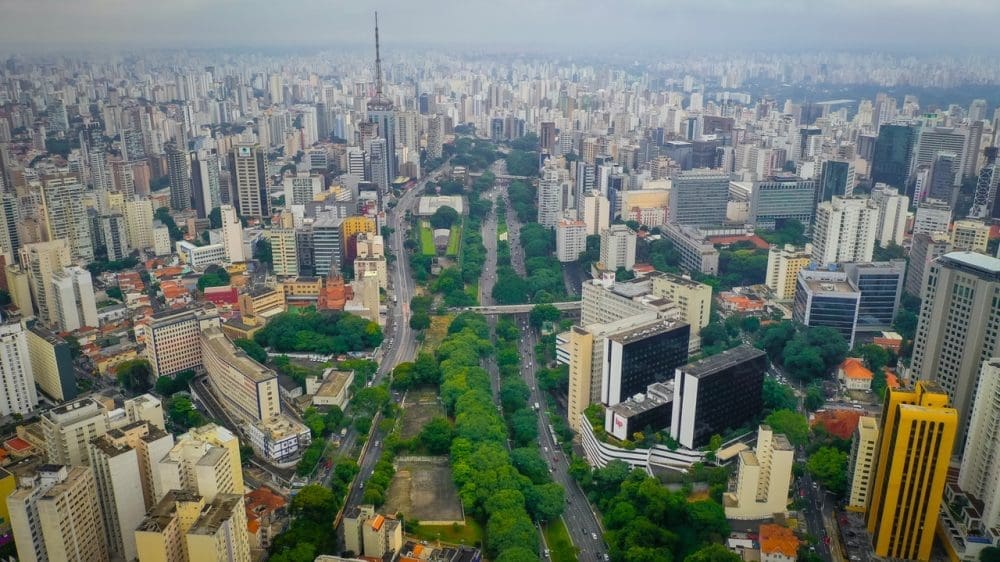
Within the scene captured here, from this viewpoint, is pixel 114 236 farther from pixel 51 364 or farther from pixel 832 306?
pixel 832 306

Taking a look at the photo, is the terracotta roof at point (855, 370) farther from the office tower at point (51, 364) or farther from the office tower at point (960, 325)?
the office tower at point (51, 364)

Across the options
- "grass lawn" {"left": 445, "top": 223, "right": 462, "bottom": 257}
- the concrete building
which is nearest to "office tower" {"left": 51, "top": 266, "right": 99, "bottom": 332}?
"grass lawn" {"left": 445, "top": 223, "right": 462, "bottom": 257}

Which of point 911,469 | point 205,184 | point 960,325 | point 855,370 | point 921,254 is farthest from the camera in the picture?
point 205,184

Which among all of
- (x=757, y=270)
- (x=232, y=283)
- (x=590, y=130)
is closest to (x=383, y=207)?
(x=232, y=283)

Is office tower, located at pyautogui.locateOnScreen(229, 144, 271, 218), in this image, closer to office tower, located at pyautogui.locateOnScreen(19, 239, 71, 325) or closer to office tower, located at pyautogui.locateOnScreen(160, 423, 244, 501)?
office tower, located at pyautogui.locateOnScreen(19, 239, 71, 325)

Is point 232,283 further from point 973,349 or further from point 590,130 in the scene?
point 590,130

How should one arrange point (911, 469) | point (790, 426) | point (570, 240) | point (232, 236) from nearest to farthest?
point (911, 469)
point (790, 426)
point (232, 236)
point (570, 240)

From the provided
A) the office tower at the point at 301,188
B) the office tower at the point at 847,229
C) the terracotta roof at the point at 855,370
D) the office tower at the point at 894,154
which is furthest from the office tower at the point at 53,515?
the office tower at the point at 894,154

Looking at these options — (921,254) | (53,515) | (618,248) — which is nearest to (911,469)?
(53,515)
